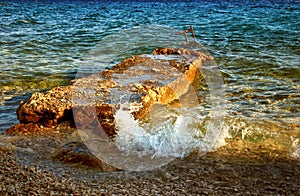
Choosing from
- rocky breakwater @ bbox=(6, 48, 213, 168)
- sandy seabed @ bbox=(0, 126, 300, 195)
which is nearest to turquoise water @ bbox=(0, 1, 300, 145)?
rocky breakwater @ bbox=(6, 48, 213, 168)

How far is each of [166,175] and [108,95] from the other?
72.6 inches

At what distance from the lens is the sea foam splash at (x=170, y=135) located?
3.75 metres

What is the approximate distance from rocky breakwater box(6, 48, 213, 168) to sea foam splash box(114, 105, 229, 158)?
0.54 ft

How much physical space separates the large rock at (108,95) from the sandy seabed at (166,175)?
61 centimetres

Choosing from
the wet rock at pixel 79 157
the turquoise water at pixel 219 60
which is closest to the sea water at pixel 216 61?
the turquoise water at pixel 219 60

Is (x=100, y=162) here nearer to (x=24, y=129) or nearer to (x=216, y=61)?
(x=24, y=129)

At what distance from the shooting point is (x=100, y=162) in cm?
335

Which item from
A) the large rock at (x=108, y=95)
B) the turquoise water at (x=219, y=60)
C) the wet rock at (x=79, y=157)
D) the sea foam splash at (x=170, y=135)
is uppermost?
the large rock at (x=108, y=95)

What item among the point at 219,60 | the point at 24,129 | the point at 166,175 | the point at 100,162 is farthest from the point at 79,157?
the point at 219,60

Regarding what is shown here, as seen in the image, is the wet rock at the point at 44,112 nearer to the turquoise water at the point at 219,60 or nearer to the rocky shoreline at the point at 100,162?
the rocky shoreline at the point at 100,162

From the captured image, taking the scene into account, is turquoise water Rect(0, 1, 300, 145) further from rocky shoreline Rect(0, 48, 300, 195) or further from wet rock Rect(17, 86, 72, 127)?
rocky shoreline Rect(0, 48, 300, 195)

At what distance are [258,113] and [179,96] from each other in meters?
1.29

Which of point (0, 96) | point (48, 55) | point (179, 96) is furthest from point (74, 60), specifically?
point (179, 96)

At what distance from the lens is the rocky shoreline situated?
2.89m
